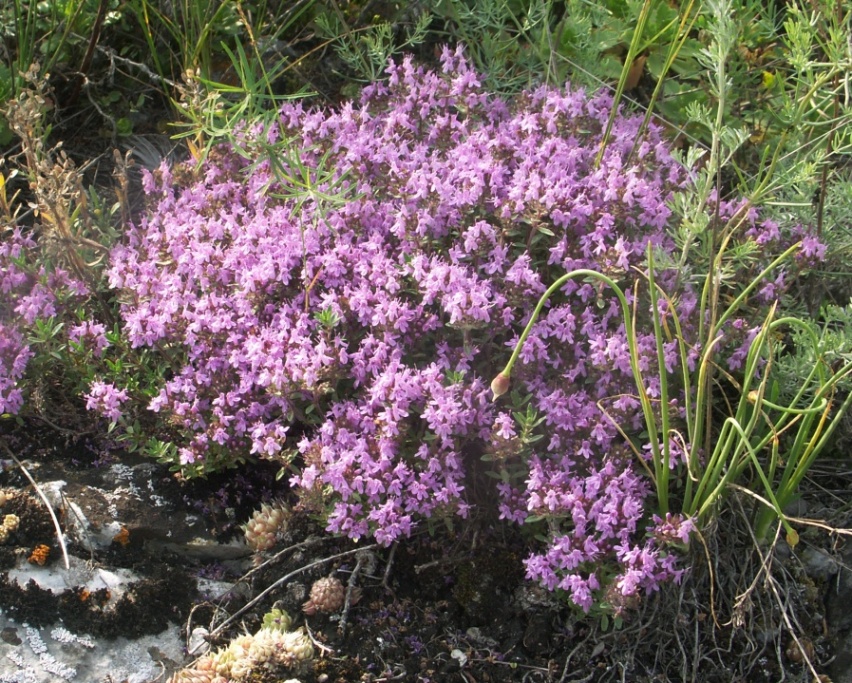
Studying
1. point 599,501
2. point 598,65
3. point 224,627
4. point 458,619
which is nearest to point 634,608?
point 599,501

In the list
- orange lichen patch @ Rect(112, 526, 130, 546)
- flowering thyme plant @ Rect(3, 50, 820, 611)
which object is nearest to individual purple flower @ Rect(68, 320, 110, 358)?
flowering thyme plant @ Rect(3, 50, 820, 611)

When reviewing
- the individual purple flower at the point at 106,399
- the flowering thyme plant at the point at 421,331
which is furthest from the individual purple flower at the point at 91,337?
the individual purple flower at the point at 106,399

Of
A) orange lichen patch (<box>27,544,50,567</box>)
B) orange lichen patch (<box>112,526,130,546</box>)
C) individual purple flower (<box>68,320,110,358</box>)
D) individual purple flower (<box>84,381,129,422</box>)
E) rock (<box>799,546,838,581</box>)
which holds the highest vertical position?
individual purple flower (<box>68,320,110,358</box>)

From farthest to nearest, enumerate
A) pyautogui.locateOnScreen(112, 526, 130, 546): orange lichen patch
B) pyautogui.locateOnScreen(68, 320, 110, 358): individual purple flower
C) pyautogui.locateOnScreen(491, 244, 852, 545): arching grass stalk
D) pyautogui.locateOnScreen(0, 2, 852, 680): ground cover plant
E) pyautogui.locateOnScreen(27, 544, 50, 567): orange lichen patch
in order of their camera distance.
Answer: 1. pyautogui.locateOnScreen(68, 320, 110, 358): individual purple flower
2. pyautogui.locateOnScreen(112, 526, 130, 546): orange lichen patch
3. pyautogui.locateOnScreen(27, 544, 50, 567): orange lichen patch
4. pyautogui.locateOnScreen(0, 2, 852, 680): ground cover plant
5. pyautogui.locateOnScreen(491, 244, 852, 545): arching grass stalk

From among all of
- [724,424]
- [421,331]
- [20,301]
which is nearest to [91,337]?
[20,301]

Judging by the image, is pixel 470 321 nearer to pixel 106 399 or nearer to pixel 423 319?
pixel 423 319

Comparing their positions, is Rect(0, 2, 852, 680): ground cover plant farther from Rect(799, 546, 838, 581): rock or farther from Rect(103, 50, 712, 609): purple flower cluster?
Rect(799, 546, 838, 581): rock
